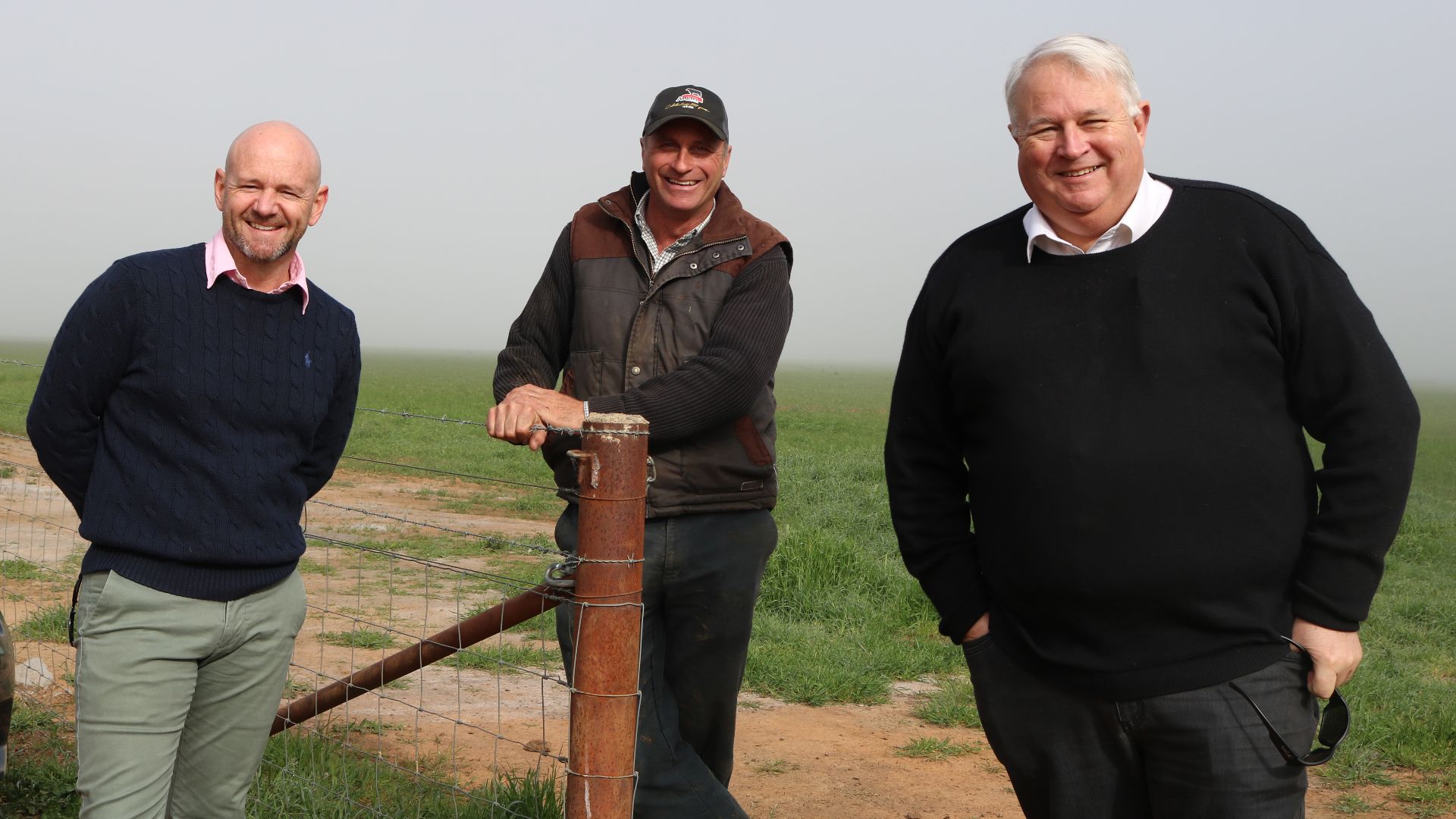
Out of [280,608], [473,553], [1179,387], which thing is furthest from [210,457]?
[473,553]

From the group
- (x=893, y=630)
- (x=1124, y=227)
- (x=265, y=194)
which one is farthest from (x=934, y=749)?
(x=265, y=194)

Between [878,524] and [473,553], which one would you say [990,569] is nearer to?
[473,553]

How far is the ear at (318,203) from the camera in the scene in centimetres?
290

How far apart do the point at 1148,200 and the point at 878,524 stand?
31.2 ft

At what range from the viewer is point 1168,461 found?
2.24 m

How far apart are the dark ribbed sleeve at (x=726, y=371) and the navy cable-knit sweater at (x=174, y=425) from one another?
78cm

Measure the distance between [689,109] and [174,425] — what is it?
1446mm

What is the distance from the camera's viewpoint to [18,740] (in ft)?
15.7

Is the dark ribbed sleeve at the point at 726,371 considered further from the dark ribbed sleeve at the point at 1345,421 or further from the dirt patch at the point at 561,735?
the dark ribbed sleeve at the point at 1345,421

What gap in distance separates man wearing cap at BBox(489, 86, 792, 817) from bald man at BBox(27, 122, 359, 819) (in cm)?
67

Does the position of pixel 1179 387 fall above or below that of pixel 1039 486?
above

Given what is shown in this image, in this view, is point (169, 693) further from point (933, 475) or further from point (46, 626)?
point (46, 626)

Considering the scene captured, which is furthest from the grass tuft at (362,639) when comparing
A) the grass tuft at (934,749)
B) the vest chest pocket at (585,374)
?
the vest chest pocket at (585,374)

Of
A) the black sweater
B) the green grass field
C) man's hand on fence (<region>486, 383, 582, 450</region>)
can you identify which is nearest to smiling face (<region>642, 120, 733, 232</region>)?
man's hand on fence (<region>486, 383, 582, 450</region>)
